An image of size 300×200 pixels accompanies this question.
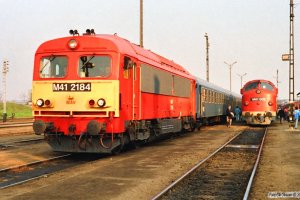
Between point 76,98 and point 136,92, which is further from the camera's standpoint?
point 136,92

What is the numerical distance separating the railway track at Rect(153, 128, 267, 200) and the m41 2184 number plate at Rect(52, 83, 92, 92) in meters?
3.96

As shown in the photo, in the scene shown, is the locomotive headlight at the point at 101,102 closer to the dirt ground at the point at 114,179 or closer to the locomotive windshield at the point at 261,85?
the dirt ground at the point at 114,179

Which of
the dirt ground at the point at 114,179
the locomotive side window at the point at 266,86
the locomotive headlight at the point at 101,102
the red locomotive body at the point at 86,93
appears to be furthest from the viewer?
the locomotive side window at the point at 266,86

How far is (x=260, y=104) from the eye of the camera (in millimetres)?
29797

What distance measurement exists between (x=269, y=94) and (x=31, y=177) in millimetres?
23688

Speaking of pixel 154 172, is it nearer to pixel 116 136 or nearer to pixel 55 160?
pixel 116 136

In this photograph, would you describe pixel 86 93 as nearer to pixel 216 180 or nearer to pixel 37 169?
pixel 37 169

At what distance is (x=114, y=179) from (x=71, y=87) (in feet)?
13.0

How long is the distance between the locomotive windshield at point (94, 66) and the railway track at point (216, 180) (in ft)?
12.9

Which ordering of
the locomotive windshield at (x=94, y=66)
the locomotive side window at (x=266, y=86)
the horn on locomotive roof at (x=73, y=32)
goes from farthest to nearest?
the locomotive side window at (x=266, y=86) < the horn on locomotive roof at (x=73, y=32) < the locomotive windshield at (x=94, y=66)

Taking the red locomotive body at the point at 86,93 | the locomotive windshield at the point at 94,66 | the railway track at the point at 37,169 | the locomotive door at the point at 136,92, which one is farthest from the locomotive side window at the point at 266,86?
the locomotive windshield at the point at 94,66

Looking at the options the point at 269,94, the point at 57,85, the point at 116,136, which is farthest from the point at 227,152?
the point at 269,94

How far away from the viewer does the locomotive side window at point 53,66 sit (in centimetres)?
1222

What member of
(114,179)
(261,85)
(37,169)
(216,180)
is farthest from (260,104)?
(114,179)
